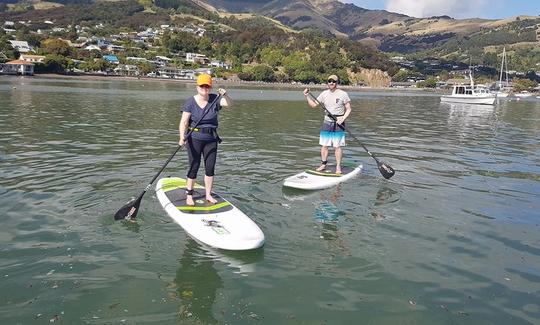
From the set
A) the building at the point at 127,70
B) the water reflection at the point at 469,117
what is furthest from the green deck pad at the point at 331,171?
the building at the point at 127,70

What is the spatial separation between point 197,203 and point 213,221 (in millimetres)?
1236

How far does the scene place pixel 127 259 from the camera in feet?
25.0

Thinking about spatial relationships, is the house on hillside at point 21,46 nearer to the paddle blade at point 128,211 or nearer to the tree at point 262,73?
the tree at point 262,73

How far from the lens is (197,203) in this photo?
976cm

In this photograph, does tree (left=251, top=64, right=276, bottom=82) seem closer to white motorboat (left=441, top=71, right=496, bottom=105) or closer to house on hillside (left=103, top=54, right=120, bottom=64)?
house on hillside (left=103, top=54, right=120, bottom=64)

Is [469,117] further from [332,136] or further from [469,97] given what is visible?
[332,136]

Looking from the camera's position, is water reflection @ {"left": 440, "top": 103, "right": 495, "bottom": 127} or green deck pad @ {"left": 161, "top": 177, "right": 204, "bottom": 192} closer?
green deck pad @ {"left": 161, "top": 177, "right": 204, "bottom": 192}

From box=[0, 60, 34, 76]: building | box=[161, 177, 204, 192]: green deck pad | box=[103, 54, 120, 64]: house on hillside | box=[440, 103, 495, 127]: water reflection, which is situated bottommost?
box=[161, 177, 204, 192]: green deck pad

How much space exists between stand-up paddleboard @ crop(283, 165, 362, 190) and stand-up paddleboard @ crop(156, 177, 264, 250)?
9.24 ft

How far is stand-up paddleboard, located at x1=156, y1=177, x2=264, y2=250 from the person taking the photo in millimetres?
8000

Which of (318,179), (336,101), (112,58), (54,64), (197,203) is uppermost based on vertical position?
(112,58)

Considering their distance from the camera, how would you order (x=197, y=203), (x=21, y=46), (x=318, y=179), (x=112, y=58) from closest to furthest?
1. (x=197, y=203)
2. (x=318, y=179)
3. (x=21, y=46)
4. (x=112, y=58)

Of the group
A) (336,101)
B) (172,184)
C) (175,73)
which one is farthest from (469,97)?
(175,73)

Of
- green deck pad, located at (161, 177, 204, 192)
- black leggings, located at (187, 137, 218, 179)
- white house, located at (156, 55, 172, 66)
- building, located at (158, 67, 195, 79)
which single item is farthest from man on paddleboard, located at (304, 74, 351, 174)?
white house, located at (156, 55, 172, 66)
